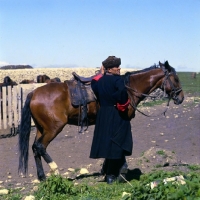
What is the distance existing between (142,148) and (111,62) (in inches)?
209

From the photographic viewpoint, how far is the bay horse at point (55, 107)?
8.92 m

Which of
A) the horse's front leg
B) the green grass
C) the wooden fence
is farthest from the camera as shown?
the wooden fence

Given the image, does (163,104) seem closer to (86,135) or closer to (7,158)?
(86,135)

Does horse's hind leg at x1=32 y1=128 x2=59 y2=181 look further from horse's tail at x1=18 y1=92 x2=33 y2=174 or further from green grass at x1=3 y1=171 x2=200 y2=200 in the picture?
green grass at x1=3 y1=171 x2=200 y2=200

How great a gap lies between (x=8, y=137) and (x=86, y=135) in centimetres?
247

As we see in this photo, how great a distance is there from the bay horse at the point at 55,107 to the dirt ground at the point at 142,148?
0.60 metres

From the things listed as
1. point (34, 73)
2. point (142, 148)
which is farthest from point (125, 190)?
point (34, 73)

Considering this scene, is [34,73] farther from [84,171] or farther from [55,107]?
[55,107]

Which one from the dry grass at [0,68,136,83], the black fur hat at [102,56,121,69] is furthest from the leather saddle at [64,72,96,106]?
the dry grass at [0,68,136,83]

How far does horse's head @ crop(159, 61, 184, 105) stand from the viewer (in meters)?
9.35

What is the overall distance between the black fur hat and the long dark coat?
0.17 m

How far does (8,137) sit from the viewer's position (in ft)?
50.9

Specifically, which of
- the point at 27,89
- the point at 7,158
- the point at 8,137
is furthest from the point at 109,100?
the point at 27,89

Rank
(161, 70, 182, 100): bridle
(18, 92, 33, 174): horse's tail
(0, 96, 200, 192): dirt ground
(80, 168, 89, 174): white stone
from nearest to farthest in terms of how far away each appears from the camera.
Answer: (18, 92, 33, 174): horse's tail → (161, 70, 182, 100): bridle → (80, 168, 89, 174): white stone → (0, 96, 200, 192): dirt ground
